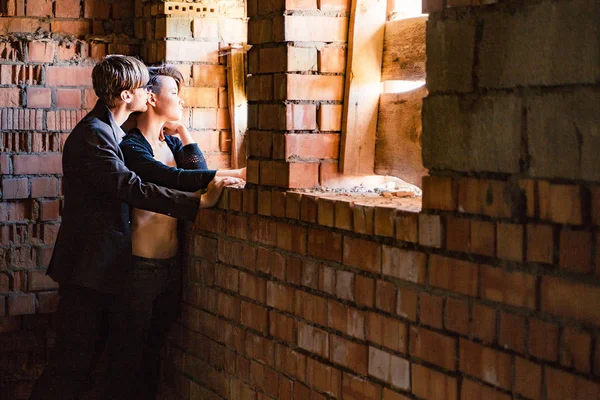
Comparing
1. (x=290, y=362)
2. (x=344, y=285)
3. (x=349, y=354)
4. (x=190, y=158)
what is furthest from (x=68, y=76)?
(x=349, y=354)

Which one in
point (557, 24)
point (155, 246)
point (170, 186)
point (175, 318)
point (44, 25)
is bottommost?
point (175, 318)

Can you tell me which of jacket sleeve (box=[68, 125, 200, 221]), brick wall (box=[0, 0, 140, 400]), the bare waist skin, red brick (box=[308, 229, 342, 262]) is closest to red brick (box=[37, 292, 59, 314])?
brick wall (box=[0, 0, 140, 400])

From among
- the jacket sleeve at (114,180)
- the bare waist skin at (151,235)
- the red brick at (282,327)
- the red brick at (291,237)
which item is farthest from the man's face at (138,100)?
the red brick at (282,327)

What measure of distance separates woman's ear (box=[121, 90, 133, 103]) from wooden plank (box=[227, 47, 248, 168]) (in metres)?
0.59

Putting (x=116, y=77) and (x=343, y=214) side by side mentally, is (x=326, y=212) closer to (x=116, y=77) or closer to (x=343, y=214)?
(x=343, y=214)

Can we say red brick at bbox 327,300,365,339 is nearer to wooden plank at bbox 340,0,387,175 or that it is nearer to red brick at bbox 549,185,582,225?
wooden plank at bbox 340,0,387,175

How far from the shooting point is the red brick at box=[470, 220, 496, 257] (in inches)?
78.4

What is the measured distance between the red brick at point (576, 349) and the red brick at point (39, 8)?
3.02 m

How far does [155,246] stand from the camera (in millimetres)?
3441

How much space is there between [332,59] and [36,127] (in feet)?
5.68

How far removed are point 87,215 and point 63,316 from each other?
42 centimetres

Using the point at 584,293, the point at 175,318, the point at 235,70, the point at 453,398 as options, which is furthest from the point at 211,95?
the point at 584,293

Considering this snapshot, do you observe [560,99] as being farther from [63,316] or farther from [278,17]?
[63,316]

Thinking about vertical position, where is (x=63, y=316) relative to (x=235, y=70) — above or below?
below
